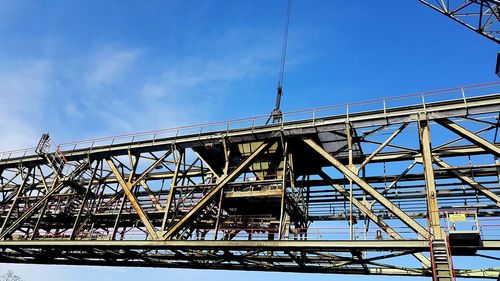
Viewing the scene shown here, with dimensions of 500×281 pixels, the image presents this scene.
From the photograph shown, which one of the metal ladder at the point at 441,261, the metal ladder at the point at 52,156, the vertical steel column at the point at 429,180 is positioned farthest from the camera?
the metal ladder at the point at 52,156

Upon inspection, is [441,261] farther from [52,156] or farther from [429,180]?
[52,156]

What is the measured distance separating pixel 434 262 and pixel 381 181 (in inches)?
324

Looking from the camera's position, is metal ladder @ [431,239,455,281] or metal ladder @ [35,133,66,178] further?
metal ladder @ [35,133,66,178]

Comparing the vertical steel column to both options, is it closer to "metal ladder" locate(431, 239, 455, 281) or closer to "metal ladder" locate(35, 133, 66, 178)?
"metal ladder" locate(431, 239, 455, 281)

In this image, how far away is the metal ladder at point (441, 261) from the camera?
14.3m

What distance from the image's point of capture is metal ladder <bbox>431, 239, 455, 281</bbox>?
1433cm

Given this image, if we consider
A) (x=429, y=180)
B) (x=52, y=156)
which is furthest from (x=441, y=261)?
(x=52, y=156)

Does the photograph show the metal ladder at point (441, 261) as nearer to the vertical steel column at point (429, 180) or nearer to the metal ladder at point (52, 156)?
the vertical steel column at point (429, 180)

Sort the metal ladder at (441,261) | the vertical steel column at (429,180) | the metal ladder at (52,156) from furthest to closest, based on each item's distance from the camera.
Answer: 1. the metal ladder at (52,156)
2. the vertical steel column at (429,180)
3. the metal ladder at (441,261)

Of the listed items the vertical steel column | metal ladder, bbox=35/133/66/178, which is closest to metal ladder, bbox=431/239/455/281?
the vertical steel column

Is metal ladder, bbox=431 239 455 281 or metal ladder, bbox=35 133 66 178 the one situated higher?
metal ladder, bbox=35 133 66 178

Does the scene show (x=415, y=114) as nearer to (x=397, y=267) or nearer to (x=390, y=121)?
(x=390, y=121)

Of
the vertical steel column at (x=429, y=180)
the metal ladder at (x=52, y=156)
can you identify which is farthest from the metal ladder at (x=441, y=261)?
the metal ladder at (x=52, y=156)

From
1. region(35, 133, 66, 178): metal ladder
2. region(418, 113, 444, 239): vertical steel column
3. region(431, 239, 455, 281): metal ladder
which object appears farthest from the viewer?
region(35, 133, 66, 178): metal ladder
